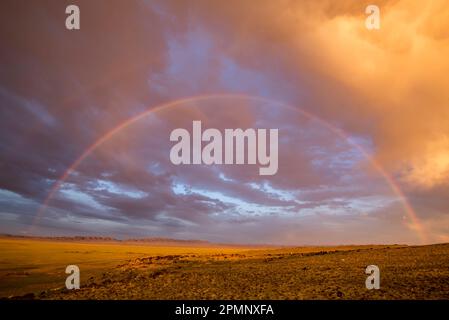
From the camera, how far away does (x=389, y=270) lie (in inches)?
1188

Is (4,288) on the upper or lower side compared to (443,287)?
lower

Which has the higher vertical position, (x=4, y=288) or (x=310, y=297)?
(x=310, y=297)

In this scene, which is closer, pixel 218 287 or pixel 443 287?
pixel 443 287

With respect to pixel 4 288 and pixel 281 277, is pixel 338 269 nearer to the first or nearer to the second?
pixel 281 277
